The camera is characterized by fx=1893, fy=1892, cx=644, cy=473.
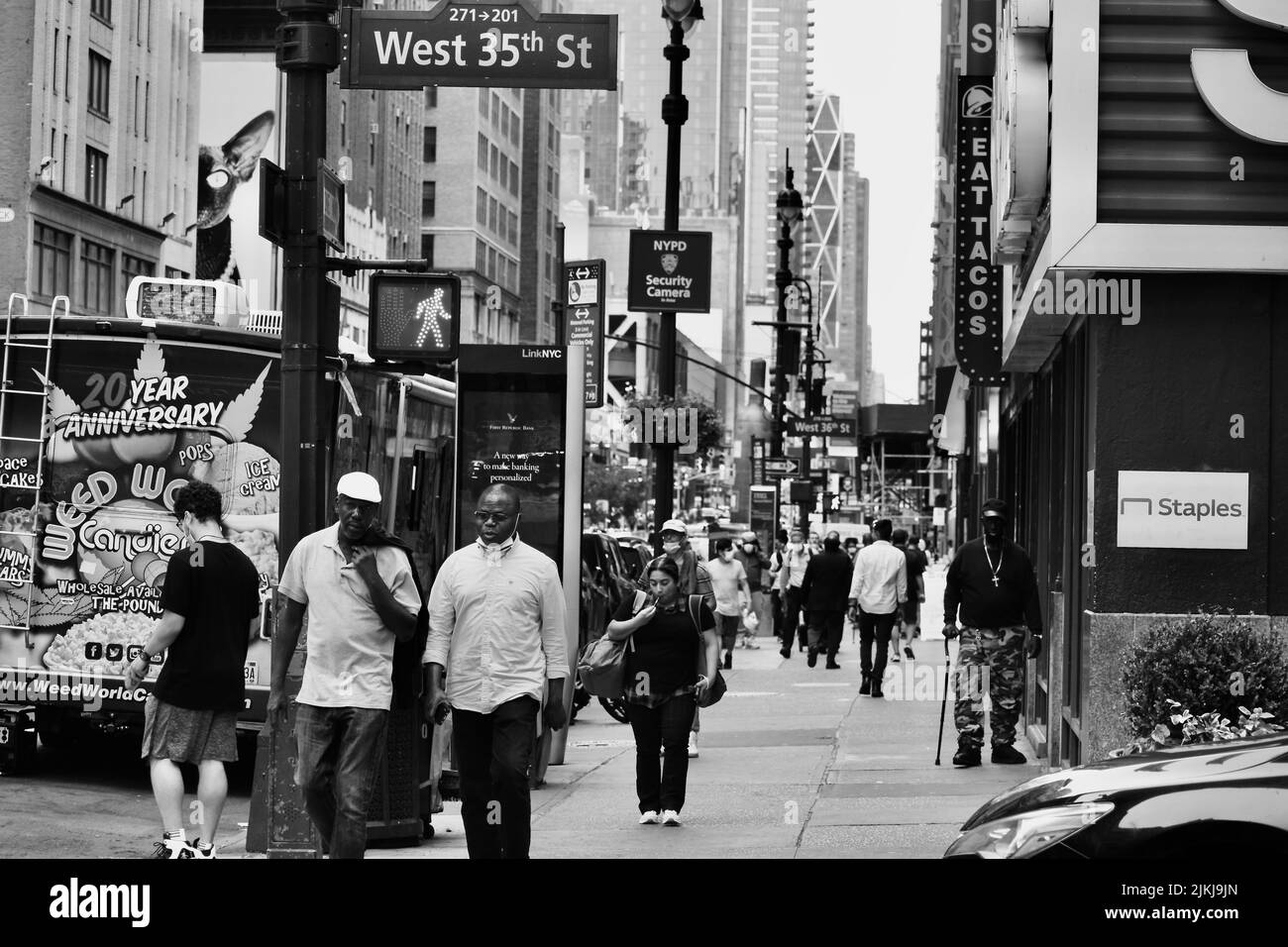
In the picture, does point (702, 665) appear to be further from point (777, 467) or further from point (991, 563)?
point (777, 467)

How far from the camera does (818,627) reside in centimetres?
2623

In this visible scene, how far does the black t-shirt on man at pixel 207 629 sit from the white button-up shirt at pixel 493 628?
1.41 metres

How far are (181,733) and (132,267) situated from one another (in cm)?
5617

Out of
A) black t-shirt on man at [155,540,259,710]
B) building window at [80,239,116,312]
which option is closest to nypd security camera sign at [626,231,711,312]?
black t-shirt on man at [155,540,259,710]

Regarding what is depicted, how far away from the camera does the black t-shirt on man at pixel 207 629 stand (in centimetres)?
958

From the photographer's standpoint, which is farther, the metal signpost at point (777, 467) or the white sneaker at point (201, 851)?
the metal signpost at point (777, 467)

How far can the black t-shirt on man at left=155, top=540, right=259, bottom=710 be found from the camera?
9578 millimetres

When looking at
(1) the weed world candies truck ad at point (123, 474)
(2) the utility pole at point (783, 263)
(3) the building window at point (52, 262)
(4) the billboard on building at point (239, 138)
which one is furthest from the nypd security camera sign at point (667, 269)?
(4) the billboard on building at point (239, 138)

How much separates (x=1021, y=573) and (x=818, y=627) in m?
12.1

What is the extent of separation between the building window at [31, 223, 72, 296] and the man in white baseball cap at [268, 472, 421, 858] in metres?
48.9

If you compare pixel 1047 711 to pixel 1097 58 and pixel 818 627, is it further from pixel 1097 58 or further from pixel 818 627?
pixel 818 627

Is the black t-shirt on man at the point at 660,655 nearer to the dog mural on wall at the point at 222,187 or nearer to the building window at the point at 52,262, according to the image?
the building window at the point at 52,262

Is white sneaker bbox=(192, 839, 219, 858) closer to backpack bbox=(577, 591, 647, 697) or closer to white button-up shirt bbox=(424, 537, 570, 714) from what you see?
white button-up shirt bbox=(424, 537, 570, 714)
